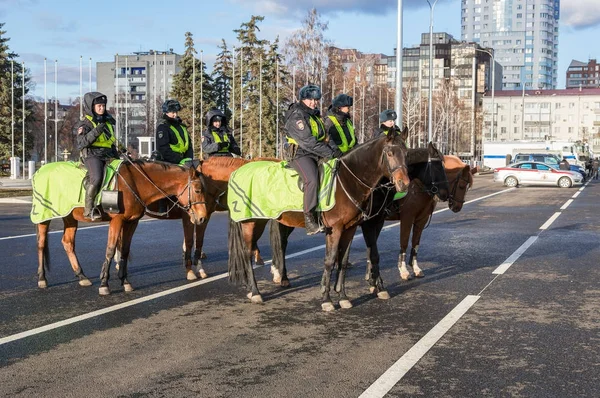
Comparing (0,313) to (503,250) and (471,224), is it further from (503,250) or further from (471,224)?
(471,224)

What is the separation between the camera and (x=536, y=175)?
38.7m

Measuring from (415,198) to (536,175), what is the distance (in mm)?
30990

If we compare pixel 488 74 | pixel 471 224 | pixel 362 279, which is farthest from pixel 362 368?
pixel 488 74

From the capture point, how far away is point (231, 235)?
8711 mm

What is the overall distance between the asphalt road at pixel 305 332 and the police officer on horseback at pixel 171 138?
66.0 inches

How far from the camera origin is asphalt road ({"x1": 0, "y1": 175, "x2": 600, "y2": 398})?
17.4ft

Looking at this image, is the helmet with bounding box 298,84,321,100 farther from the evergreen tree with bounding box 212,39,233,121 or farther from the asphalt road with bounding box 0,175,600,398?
the evergreen tree with bounding box 212,39,233,121

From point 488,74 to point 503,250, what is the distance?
546ft

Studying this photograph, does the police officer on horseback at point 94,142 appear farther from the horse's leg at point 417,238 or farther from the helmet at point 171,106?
the horse's leg at point 417,238

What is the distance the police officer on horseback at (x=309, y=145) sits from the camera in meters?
7.94

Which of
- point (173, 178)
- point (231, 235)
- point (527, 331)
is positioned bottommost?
point (527, 331)

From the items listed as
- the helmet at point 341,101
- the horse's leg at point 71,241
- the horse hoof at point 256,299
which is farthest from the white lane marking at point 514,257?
the horse's leg at point 71,241

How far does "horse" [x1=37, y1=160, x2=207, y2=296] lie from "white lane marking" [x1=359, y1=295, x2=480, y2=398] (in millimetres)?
3262

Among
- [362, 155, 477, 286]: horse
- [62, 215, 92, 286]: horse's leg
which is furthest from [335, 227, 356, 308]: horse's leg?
[62, 215, 92, 286]: horse's leg
